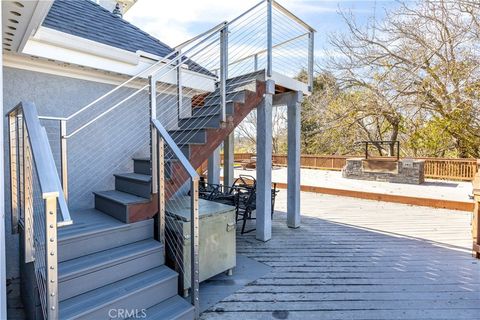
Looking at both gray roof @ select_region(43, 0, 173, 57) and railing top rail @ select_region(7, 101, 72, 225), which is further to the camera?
gray roof @ select_region(43, 0, 173, 57)

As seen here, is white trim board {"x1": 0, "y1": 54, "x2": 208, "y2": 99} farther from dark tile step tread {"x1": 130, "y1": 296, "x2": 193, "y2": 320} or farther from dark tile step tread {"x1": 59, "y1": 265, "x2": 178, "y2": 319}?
dark tile step tread {"x1": 130, "y1": 296, "x2": 193, "y2": 320}

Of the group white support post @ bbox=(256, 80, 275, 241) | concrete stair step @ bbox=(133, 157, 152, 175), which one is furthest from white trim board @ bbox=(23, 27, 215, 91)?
white support post @ bbox=(256, 80, 275, 241)

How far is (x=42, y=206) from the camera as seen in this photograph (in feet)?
6.01

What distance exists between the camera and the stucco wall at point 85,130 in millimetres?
3262

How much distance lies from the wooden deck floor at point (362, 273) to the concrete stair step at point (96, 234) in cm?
99

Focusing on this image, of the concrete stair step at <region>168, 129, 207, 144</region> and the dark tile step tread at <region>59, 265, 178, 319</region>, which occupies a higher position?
the concrete stair step at <region>168, 129, 207, 144</region>

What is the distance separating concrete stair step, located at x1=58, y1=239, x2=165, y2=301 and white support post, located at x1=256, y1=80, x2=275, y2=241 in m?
2.00

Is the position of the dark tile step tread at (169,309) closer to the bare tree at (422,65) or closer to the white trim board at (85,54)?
the white trim board at (85,54)

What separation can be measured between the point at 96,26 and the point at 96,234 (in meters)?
3.50

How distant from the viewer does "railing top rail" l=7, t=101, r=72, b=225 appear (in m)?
1.50

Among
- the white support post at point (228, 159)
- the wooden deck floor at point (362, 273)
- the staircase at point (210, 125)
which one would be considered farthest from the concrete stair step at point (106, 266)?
the white support post at point (228, 159)

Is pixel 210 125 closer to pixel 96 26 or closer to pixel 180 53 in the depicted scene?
pixel 180 53

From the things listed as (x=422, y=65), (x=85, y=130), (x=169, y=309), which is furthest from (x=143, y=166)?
(x=422, y=65)

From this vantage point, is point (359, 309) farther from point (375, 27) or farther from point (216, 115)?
point (375, 27)
